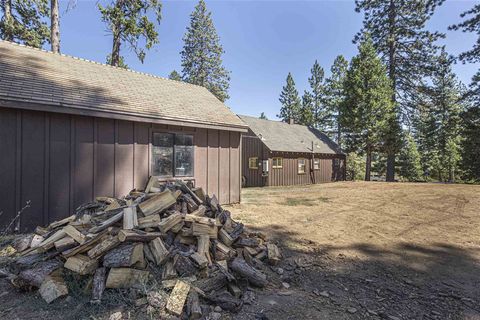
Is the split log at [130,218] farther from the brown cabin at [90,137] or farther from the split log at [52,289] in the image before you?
the brown cabin at [90,137]

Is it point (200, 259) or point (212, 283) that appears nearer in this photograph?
point (212, 283)

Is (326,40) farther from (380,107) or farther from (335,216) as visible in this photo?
(335,216)

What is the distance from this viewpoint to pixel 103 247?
10.4 feet

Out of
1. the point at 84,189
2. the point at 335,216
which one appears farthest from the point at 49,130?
the point at 335,216

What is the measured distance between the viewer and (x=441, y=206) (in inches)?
363

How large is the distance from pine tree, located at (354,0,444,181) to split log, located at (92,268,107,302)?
2356 cm

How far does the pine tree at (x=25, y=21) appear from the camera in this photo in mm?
13997

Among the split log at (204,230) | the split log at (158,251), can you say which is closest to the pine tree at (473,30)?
the split log at (204,230)

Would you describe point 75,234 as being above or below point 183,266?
above

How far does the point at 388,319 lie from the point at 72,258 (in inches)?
151

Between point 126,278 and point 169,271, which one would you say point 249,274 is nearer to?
point 169,271

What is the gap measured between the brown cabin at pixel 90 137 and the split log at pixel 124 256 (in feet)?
12.7

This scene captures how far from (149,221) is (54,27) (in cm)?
1373

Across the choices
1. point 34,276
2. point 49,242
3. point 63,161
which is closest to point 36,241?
point 49,242
